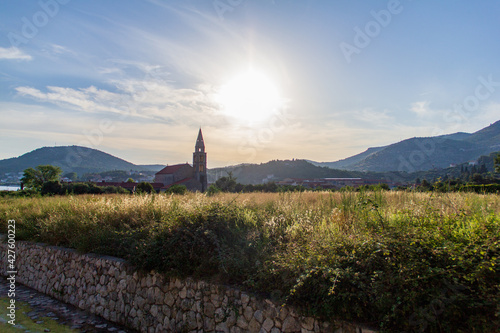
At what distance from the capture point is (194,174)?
2340 inches

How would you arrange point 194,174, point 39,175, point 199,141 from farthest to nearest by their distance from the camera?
point 194,174, point 199,141, point 39,175

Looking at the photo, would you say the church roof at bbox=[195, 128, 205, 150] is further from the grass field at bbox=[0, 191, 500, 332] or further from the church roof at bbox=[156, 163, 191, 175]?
the grass field at bbox=[0, 191, 500, 332]

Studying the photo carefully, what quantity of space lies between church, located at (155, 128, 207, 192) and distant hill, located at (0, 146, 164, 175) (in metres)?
15.7

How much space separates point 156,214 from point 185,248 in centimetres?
247

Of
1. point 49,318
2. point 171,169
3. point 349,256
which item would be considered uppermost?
point 171,169

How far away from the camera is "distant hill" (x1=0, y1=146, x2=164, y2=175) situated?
187ft

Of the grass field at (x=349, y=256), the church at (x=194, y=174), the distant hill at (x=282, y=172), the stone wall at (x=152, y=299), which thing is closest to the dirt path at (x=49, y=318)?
the stone wall at (x=152, y=299)

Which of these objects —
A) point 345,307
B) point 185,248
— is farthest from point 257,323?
point 185,248

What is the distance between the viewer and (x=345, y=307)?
287cm

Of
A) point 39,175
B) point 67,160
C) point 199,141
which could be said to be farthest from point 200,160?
point 39,175

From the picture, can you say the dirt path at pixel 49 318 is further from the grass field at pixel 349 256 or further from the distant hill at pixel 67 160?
the distant hill at pixel 67 160

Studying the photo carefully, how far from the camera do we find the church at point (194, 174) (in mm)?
56281

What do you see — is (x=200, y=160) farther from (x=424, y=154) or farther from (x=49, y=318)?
(x=424, y=154)

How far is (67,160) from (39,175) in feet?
37.7
